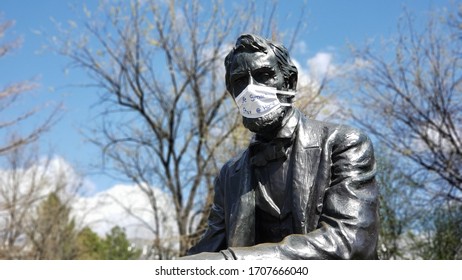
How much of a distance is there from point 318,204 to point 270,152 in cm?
42

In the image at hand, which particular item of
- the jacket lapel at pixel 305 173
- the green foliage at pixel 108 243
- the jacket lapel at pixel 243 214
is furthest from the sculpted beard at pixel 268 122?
the green foliage at pixel 108 243

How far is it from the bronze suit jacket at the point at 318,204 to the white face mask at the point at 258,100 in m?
0.23

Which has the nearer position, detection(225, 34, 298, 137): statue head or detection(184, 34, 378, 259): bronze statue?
detection(184, 34, 378, 259): bronze statue

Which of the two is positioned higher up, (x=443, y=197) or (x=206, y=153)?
(x=206, y=153)

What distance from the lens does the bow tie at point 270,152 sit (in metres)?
3.39

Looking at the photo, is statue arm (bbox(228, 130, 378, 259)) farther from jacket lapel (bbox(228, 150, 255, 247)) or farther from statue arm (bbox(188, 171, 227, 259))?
statue arm (bbox(188, 171, 227, 259))

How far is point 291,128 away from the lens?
3.40 meters

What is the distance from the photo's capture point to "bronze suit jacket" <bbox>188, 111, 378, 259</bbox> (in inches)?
114

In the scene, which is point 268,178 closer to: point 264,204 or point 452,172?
point 264,204

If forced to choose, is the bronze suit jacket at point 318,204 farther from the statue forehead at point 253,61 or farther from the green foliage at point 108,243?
the green foliage at point 108,243

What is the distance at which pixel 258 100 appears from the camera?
3.30m

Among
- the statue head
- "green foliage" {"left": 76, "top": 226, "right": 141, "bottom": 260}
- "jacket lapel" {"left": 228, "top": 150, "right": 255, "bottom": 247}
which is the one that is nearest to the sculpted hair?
the statue head

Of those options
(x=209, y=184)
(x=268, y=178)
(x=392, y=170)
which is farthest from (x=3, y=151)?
(x=268, y=178)
